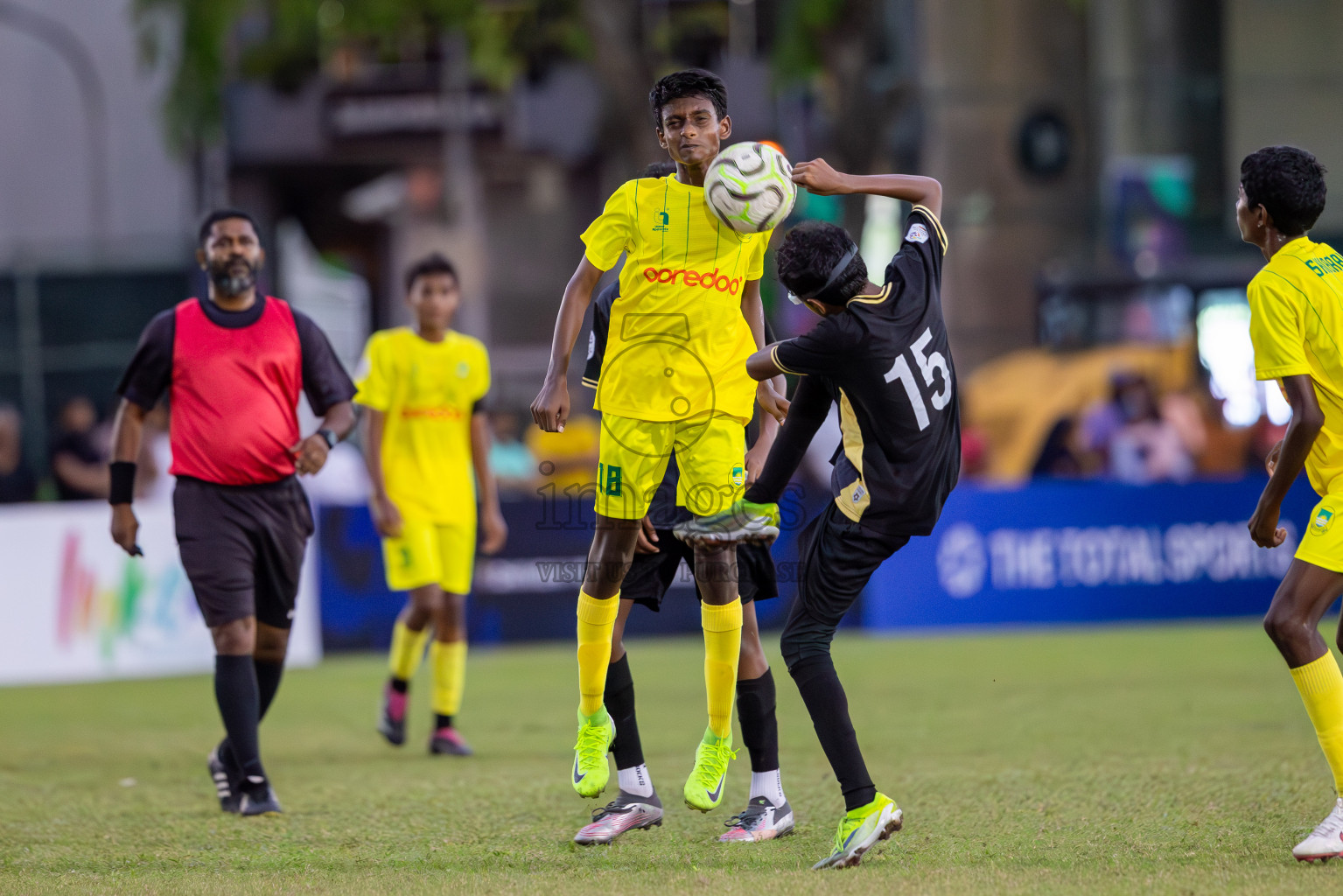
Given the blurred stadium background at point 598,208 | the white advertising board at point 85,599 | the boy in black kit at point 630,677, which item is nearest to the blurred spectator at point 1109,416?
the blurred stadium background at point 598,208

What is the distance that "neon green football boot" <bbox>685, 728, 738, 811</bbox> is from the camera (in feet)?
18.9

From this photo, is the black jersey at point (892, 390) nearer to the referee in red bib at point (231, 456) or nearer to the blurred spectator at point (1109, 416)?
the referee in red bib at point (231, 456)

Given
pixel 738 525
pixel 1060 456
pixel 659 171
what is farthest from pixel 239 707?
pixel 1060 456

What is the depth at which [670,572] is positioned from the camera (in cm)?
625

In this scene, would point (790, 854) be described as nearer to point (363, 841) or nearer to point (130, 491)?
A: point (363, 841)

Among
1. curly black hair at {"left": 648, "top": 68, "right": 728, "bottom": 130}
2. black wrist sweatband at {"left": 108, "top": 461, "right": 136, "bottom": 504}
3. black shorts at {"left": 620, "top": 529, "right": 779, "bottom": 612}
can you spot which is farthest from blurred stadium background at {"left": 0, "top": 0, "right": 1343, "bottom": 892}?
curly black hair at {"left": 648, "top": 68, "right": 728, "bottom": 130}

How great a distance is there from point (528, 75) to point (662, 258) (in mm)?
16174

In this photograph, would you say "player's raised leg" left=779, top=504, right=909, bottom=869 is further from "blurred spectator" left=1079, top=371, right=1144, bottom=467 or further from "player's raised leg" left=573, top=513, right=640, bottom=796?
"blurred spectator" left=1079, top=371, right=1144, bottom=467

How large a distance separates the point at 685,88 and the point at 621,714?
2293mm

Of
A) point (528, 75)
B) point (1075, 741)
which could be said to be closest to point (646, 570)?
point (1075, 741)

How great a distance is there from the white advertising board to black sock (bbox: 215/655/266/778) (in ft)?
19.7

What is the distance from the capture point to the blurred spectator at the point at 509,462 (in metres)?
15.5

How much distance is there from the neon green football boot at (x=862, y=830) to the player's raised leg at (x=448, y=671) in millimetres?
3544

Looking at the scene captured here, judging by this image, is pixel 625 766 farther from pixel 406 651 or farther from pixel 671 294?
pixel 406 651
